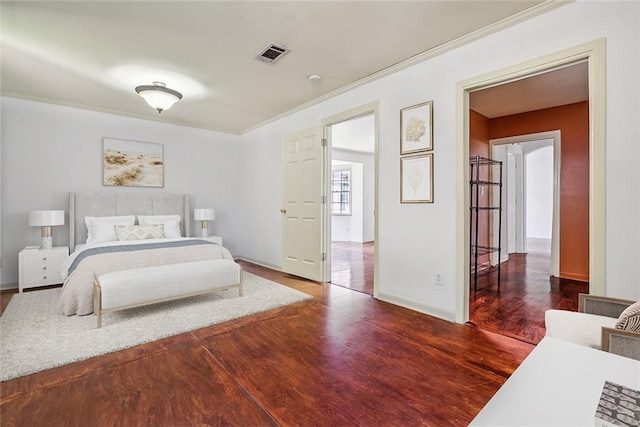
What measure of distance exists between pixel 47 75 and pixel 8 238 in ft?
7.47

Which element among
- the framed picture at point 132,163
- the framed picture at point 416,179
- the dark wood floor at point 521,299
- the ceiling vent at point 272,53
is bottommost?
the dark wood floor at point 521,299

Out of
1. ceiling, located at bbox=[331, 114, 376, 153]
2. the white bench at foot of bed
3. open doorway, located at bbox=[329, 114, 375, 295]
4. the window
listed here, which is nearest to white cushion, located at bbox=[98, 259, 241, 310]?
the white bench at foot of bed

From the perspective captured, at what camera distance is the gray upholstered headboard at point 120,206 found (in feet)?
14.3

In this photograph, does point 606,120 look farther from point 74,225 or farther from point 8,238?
point 8,238

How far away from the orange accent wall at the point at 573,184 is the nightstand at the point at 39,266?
7114 millimetres

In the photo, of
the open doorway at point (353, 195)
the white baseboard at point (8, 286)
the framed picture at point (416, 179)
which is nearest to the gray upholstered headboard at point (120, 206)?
the white baseboard at point (8, 286)

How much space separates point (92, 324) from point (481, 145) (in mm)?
5726

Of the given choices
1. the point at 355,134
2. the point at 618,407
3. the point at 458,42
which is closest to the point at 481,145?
the point at 355,134

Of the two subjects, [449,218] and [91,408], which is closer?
[91,408]

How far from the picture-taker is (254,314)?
9.84ft

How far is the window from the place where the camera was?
29.4 ft

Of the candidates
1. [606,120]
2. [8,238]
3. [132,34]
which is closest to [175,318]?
[132,34]

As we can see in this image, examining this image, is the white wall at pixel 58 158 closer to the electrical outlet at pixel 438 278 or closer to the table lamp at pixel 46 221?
the table lamp at pixel 46 221

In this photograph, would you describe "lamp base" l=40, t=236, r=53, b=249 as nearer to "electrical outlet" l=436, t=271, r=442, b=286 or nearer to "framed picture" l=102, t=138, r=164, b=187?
"framed picture" l=102, t=138, r=164, b=187
